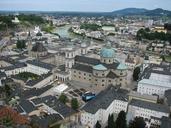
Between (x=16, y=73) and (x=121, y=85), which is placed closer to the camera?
(x=121, y=85)

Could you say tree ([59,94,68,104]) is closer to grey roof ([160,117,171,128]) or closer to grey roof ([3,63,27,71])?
grey roof ([160,117,171,128])

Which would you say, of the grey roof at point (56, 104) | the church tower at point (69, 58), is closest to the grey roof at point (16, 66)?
the church tower at point (69, 58)

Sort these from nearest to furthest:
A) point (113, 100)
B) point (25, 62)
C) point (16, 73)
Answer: point (113, 100) → point (16, 73) → point (25, 62)

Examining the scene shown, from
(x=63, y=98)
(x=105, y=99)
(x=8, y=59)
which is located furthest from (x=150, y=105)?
(x=8, y=59)

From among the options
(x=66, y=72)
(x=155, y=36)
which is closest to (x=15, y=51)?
(x=66, y=72)

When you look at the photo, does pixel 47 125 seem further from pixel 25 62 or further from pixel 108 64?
pixel 25 62

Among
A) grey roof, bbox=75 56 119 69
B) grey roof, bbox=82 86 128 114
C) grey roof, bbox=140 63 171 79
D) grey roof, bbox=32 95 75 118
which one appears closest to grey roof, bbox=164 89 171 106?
grey roof, bbox=82 86 128 114
